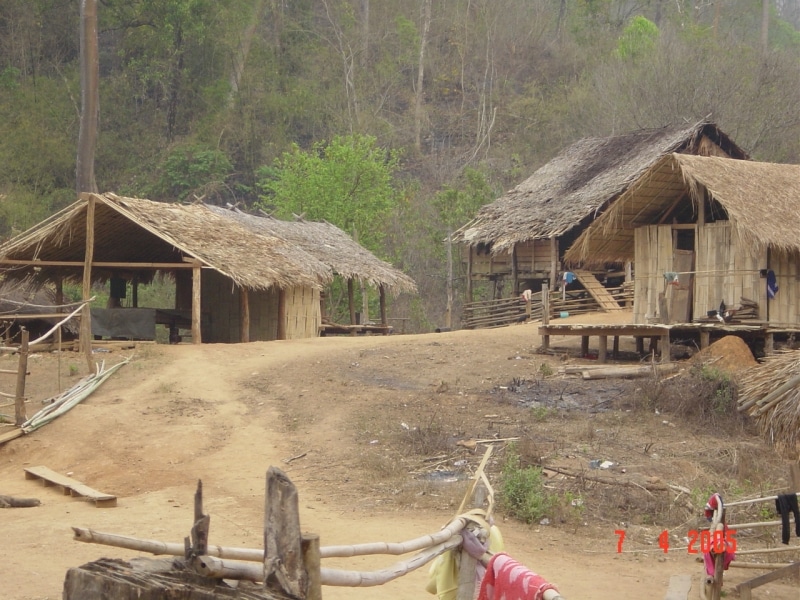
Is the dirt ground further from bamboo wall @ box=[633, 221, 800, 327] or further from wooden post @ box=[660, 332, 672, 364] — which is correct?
bamboo wall @ box=[633, 221, 800, 327]

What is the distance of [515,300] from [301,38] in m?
19.5

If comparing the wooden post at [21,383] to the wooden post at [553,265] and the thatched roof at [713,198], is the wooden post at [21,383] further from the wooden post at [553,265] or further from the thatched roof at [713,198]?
the wooden post at [553,265]

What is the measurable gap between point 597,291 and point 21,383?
49.2ft

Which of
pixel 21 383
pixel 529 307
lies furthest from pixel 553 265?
pixel 21 383

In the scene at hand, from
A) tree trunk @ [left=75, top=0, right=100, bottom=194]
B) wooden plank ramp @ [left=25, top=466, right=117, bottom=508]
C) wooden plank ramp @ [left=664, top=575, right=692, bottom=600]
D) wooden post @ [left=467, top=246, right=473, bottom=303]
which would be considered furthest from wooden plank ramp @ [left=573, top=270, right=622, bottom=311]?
wooden plank ramp @ [left=664, top=575, right=692, bottom=600]

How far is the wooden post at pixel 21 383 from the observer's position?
1277 cm

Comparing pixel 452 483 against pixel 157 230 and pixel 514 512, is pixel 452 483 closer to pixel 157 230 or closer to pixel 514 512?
pixel 514 512

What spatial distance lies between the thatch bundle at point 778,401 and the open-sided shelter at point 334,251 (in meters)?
14.4

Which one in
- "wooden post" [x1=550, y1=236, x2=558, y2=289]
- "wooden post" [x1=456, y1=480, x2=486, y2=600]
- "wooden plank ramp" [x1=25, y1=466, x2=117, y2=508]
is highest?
"wooden post" [x1=550, y1=236, x2=558, y2=289]

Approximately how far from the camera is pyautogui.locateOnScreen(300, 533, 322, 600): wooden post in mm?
3926

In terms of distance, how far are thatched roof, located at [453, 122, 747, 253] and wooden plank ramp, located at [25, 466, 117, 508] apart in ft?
50.7

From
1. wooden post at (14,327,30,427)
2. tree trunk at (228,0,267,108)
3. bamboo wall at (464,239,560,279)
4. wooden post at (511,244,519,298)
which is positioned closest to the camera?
wooden post at (14,327,30,427)

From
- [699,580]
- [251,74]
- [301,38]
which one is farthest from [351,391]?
[301,38]

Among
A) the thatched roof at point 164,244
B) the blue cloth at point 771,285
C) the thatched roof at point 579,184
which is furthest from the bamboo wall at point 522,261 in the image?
the blue cloth at point 771,285
